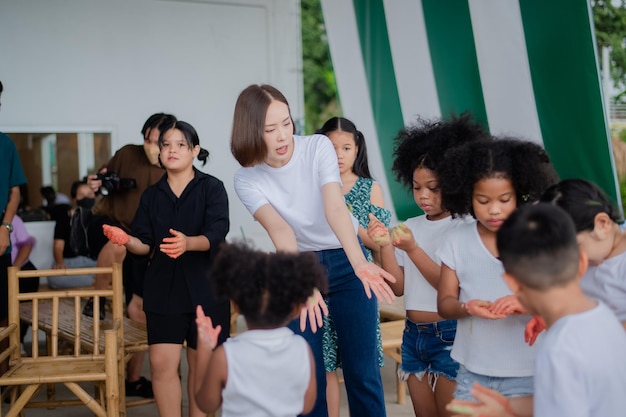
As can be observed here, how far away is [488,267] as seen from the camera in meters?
2.14

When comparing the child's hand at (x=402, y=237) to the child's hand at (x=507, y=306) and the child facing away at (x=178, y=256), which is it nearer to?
the child's hand at (x=507, y=306)

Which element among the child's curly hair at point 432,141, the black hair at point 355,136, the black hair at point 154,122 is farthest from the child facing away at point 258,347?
the black hair at point 154,122

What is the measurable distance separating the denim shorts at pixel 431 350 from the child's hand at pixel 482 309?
1.67ft

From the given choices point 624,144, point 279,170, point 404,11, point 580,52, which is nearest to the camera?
point 279,170

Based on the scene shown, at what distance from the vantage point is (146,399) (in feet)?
12.9

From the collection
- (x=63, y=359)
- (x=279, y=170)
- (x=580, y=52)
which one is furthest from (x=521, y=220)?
(x=63, y=359)

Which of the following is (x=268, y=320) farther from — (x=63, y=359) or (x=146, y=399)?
(x=146, y=399)

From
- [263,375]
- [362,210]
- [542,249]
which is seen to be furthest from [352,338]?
[542,249]

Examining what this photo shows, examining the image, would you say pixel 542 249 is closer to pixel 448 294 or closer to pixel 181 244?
pixel 448 294

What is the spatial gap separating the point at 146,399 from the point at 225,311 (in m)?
1.03

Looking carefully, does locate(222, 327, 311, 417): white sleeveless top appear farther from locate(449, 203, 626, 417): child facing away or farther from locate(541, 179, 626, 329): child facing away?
locate(541, 179, 626, 329): child facing away

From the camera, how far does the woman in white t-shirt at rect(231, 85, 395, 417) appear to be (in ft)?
8.27

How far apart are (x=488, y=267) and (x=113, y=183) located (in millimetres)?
2468

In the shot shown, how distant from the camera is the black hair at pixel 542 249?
5.25 feet
